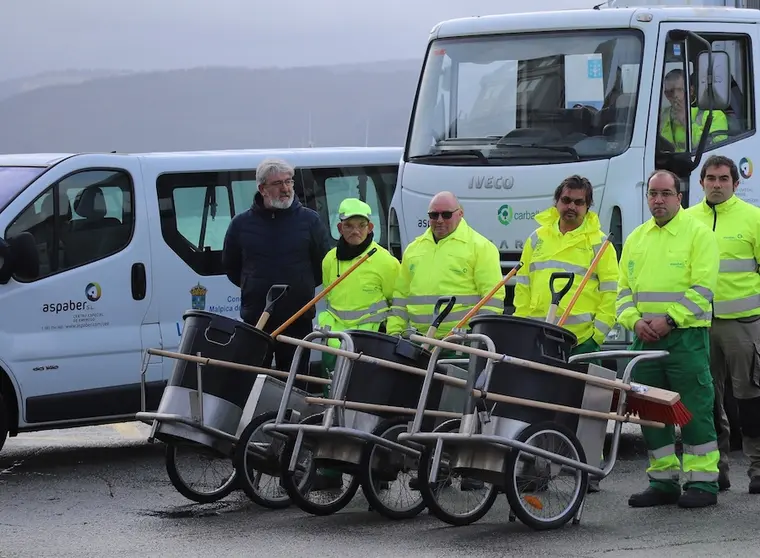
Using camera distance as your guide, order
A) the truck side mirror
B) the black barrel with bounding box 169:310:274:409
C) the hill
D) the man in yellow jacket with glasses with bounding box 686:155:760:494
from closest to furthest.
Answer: the black barrel with bounding box 169:310:274:409
the man in yellow jacket with glasses with bounding box 686:155:760:494
the truck side mirror
the hill

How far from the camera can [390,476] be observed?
794cm

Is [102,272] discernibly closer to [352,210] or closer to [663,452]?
[352,210]

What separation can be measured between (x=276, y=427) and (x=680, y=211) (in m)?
2.43

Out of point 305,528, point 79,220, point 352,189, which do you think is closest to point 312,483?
point 305,528

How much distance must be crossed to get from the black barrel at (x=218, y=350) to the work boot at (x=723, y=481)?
268cm

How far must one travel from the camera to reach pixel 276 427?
7.89m

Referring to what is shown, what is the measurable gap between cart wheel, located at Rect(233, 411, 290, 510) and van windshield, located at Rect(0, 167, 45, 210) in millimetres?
2582

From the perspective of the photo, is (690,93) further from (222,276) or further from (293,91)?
(293,91)

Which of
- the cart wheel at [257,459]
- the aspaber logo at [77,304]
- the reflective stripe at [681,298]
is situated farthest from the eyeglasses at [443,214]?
the aspaber logo at [77,304]

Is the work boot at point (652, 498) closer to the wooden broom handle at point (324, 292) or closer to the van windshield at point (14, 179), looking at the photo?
the wooden broom handle at point (324, 292)

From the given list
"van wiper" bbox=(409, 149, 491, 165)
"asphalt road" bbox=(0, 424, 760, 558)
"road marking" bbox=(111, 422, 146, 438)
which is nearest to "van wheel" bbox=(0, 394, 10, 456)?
"asphalt road" bbox=(0, 424, 760, 558)

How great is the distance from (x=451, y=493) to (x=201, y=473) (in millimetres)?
1659

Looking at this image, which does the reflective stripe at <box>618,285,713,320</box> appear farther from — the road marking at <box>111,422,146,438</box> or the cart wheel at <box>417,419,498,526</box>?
the road marking at <box>111,422,146,438</box>

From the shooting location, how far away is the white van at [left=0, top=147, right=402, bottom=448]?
9742mm
